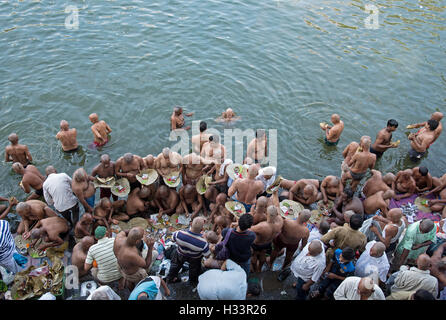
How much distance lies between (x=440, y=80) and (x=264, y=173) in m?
10.6

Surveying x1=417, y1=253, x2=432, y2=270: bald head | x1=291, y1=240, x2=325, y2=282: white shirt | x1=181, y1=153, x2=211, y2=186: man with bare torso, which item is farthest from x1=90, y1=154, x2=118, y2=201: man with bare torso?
x1=417, y1=253, x2=432, y2=270: bald head

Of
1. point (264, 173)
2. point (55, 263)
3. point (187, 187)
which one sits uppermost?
point (264, 173)

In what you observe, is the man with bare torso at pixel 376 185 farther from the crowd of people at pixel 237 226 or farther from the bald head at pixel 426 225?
the bald head at pixel 426 225

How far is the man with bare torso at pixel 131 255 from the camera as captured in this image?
598 cm

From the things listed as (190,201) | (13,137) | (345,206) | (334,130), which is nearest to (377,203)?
(345,206)

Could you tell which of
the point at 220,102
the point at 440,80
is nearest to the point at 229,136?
the point at 220,102

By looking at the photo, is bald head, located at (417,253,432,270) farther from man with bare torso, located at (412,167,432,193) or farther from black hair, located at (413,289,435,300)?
man with bare torso, located at (412,167,432,193)

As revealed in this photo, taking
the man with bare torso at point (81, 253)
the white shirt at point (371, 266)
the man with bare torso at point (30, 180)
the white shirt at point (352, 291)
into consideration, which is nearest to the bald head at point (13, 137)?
the man with bare torso at point (30, 180)

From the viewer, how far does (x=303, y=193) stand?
919cm

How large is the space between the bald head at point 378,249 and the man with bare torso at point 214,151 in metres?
4.21

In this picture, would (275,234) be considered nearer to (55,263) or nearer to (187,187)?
(187,187)

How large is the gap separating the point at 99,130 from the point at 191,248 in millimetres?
6141

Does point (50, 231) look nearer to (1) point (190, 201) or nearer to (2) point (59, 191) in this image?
(2) point (59, 191)

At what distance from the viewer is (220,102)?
12914mm
